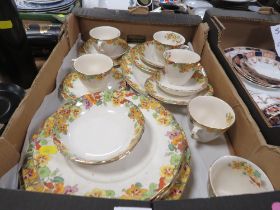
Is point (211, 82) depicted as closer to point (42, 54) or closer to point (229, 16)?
point (229, 16)

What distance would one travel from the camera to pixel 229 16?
0.79 m

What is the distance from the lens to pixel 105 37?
78 centimetres

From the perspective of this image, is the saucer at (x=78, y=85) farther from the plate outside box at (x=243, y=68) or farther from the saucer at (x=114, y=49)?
the plate outside box at (x=243, y=68)

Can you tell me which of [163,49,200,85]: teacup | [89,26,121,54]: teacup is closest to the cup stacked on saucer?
[163,49,200,85]: teacup

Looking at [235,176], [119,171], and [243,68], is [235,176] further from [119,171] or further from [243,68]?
[243,68]

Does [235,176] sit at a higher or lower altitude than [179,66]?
lower

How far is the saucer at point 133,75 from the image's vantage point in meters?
0.64

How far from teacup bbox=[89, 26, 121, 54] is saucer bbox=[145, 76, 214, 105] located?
0.19m

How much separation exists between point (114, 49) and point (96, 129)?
35 cm

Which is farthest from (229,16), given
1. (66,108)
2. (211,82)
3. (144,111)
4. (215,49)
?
(66,108)

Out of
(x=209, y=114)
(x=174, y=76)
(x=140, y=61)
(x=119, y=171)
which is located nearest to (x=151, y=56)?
(x=140, y=61)

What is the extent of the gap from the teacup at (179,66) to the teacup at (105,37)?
184 millimetres

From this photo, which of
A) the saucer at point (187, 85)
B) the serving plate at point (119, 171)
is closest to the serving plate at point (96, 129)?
the serving plate at point (119, 171)

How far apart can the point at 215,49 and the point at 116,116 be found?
0.41 metres
